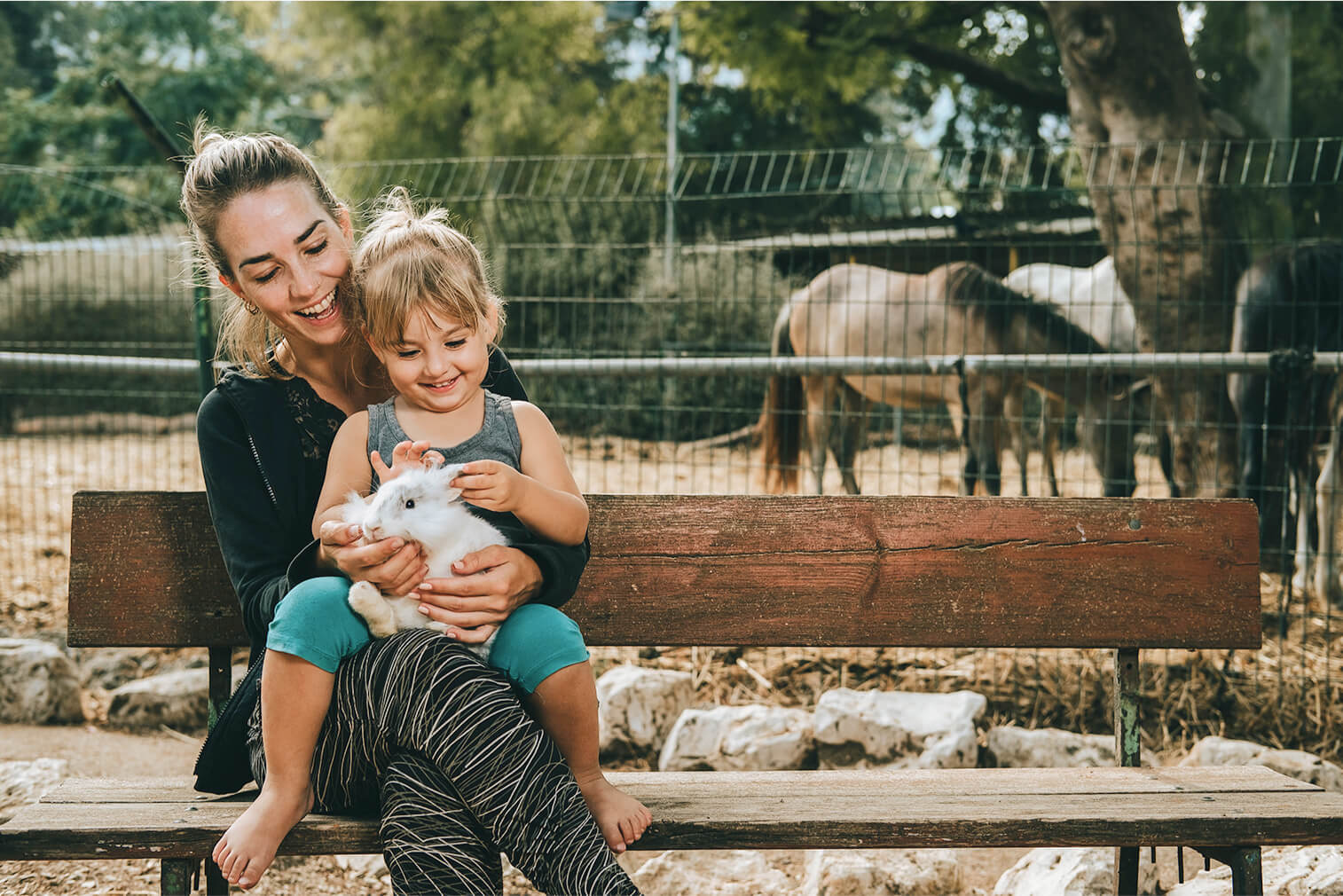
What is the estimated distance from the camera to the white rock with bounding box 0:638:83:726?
14.2 ft

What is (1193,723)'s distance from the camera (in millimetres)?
4176

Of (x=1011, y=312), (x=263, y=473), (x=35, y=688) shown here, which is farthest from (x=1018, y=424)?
(x=263, y=473)

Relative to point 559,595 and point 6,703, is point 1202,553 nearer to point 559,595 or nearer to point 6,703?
point 559,595

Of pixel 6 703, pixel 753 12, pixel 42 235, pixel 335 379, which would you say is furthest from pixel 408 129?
pixel 335 379

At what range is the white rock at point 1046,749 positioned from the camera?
3656 millimetres

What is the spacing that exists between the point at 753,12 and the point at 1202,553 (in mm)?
9124

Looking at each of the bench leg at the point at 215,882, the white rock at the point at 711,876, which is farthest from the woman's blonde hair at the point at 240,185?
the white rock at the point at 711,876

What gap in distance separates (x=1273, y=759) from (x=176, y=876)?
10.5 feet

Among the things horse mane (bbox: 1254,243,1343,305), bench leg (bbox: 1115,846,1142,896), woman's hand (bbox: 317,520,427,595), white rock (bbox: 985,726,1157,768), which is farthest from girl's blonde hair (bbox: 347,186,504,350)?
horse mane (bbox: 1254,243,1343,305)

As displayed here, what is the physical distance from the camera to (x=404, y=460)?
2.04 meters

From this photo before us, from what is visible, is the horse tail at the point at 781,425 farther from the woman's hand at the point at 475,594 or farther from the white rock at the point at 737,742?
the woman's hand at the point at 475,594

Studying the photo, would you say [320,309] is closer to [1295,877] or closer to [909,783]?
[909,783]

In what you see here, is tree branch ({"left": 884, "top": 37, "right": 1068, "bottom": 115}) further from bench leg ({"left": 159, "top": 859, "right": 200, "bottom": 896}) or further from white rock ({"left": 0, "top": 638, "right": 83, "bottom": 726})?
bench leg ({"left": 159, "top": 859, "right": 200, "bottom": 896})

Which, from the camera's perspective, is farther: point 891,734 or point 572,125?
point 572,125
